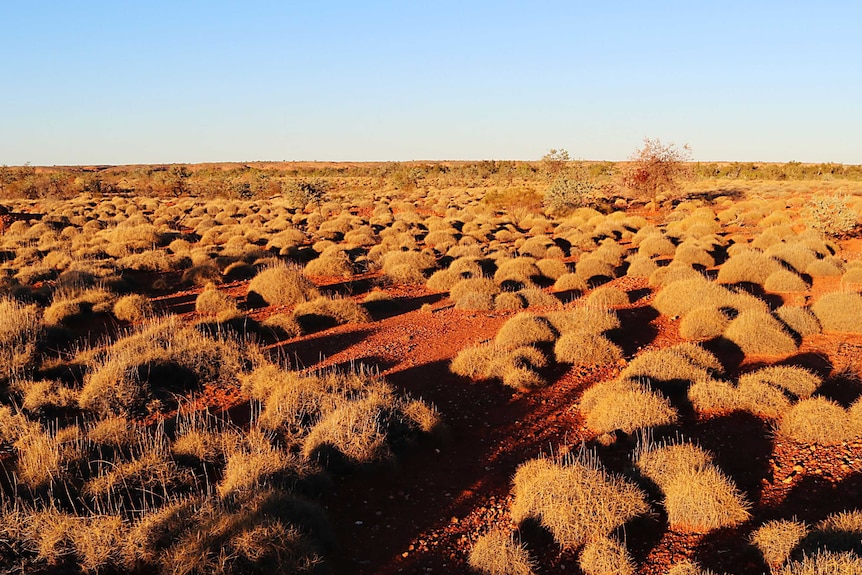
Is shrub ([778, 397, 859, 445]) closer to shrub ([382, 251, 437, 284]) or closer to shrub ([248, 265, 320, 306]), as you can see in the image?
shrub ([248, 265, 320, 306])

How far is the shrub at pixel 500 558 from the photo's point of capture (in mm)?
4285

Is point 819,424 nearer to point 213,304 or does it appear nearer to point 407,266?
point 213,304

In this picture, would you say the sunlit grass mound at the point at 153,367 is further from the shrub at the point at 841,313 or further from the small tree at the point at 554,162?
the small tree at the point at 554,162

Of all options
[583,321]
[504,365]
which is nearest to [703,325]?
[583,321]

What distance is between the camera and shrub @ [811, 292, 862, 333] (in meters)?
10.0

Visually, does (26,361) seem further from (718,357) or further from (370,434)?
(718,357)

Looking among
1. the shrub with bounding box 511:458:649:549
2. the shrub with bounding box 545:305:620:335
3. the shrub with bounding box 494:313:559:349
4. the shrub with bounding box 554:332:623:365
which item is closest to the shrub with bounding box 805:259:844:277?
the shrub with bounding box 545:305:620:335

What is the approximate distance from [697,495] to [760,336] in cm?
550

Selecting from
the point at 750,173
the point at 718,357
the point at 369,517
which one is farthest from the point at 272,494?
the point at 750,173

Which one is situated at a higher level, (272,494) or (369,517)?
(272,494)

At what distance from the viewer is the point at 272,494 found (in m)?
4.75

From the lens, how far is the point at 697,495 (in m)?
4.86

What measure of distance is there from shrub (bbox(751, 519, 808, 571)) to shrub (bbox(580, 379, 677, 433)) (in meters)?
2.10

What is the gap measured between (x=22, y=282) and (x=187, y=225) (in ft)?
44.6
